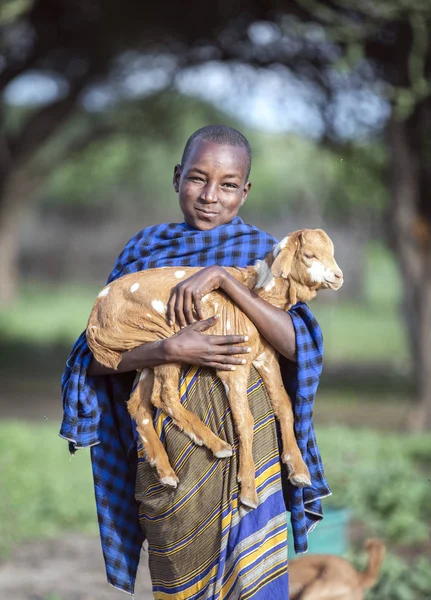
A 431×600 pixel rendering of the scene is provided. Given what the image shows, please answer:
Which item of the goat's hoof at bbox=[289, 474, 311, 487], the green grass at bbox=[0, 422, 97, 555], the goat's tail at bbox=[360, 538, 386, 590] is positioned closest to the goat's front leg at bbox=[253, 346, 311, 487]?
the goat's hoof at bbox=[289, 474, 311, 487]

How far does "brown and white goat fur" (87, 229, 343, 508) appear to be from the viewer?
2.03 meters

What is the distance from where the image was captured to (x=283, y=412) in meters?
2.14

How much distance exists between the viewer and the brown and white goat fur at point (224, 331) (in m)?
2.03

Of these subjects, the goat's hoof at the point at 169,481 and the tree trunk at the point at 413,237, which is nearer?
the goat's hoof at the point at 169,481

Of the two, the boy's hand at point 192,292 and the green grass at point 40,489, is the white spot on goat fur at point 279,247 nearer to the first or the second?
the boy's hand at point 192,292

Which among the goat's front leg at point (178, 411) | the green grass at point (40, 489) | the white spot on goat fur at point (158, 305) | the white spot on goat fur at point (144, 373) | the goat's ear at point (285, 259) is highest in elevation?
the goat's ear at point (285, 259)

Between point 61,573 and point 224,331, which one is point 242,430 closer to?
point 224,331

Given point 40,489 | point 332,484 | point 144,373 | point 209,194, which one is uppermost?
point 209,194

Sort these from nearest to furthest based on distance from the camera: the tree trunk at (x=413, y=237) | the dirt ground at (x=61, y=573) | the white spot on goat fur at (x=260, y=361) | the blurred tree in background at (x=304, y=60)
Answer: the white spot on goat fur at (x=260, y=361), the dirt ground at (x=61, y=573), the blurred tree in background at (x=304, y=60), the tree trunk at (x=413, y=237)

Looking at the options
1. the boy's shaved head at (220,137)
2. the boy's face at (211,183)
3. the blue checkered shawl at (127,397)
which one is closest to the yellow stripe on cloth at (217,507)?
the blue checkered shawl at (127,397)

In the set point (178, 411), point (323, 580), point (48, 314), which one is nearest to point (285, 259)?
point (178, 411)

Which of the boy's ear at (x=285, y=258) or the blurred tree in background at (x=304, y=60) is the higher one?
the blurred tree in background at (x=304, y=60)

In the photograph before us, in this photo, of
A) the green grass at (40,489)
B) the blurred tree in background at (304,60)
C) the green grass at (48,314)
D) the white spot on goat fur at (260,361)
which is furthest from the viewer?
the green grass at (48,314)

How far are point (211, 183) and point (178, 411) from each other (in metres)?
0.61
